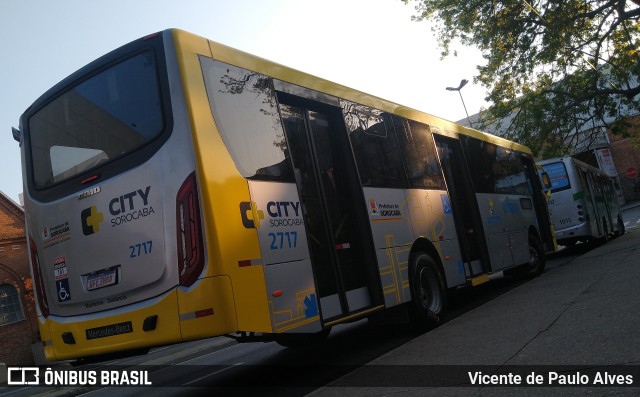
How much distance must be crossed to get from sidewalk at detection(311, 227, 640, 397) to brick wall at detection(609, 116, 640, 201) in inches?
2075

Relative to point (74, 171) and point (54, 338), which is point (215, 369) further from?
point (74, 171)

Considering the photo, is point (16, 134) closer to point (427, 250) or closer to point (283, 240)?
point (283, 240)

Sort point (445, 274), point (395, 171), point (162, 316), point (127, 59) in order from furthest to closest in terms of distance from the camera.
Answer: point (445, 274), point (395, 171), point (127, 59), point (162, 316)

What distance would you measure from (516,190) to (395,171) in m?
6.54

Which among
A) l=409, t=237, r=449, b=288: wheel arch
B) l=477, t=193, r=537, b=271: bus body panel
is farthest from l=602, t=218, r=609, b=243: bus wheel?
l=409, t=237, r=449, b=288: wheel arch

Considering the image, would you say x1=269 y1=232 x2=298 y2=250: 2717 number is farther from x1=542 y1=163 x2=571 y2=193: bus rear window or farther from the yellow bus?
x1=542 y1=163 x2=571 y2=193: bus rear window

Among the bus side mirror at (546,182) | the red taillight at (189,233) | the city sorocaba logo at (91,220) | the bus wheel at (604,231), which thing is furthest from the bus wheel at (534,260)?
the city sorocaba logo at (91,220)

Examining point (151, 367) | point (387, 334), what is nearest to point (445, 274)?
point (387, 334)

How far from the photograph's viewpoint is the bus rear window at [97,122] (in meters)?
5.01

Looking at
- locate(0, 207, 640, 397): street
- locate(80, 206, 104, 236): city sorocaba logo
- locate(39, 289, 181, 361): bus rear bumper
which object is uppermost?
locate(80, 206, 104, 236): city sorocaba logo

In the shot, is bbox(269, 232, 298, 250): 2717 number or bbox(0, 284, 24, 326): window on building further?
bbox(0, 284, 24, 326): window on building

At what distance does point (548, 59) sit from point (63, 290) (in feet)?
67.6

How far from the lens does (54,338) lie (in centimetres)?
542

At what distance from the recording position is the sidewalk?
454 cm
